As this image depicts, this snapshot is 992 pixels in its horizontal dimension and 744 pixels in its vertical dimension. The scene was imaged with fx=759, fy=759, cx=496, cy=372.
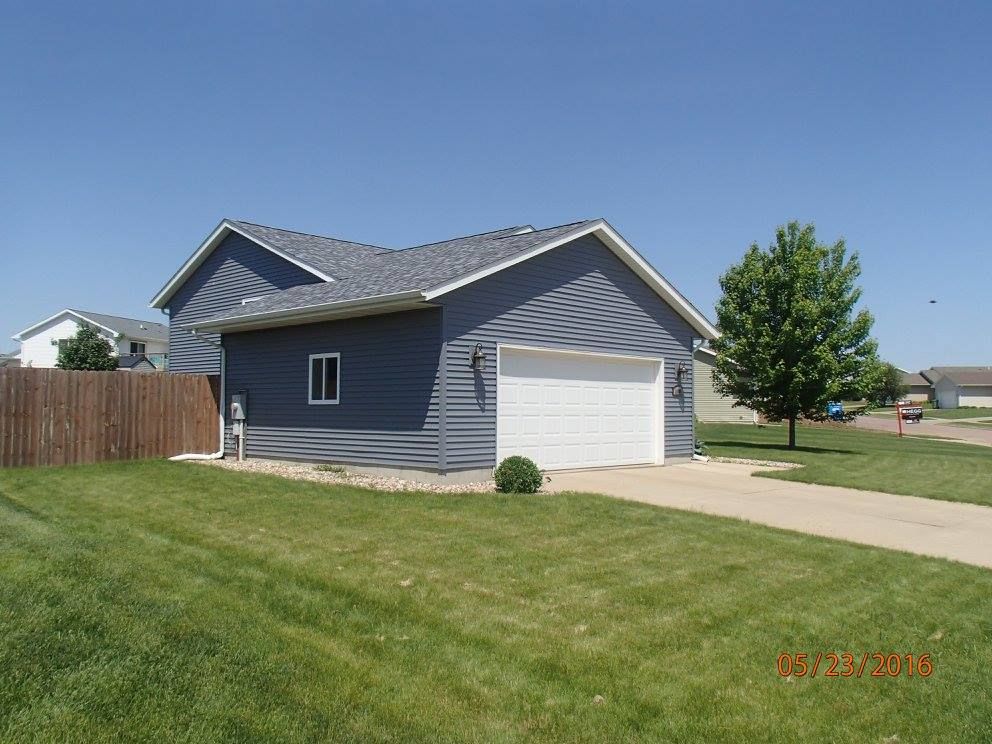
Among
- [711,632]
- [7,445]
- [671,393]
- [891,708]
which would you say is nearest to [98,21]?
[7,445]

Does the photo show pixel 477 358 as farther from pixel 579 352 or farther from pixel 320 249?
pixel 320 249

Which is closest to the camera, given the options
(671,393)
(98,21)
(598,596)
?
(598,596)

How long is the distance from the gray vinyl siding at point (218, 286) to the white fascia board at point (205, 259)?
5.6 inches

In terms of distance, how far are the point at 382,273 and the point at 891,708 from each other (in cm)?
1290

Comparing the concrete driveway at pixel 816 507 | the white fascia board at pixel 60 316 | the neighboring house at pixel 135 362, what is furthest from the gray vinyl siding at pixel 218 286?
the white fascia board at pixel 60 316

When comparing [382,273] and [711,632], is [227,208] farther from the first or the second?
[711,632]

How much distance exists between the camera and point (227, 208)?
20.5 meters

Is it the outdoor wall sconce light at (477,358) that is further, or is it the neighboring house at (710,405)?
the neighboring house at (710,405)

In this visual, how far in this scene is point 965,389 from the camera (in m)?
86.2

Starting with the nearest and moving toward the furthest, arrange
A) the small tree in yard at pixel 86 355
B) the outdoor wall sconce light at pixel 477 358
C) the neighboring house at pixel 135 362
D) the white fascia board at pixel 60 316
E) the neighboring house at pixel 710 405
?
the outdoor wall sconce light at pixel 477 358, the small tree in yard at pixel 86 355, the neighboring house at pixel 710 405, the neighboring house at pixel 135 362, the white fascia board at pixel 60 316

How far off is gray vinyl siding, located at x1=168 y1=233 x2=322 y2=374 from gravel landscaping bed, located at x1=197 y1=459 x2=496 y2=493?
501cm

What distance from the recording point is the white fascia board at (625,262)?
12.5m

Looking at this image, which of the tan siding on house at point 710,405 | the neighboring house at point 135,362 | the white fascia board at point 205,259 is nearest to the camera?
the white fascia board at point 205,259

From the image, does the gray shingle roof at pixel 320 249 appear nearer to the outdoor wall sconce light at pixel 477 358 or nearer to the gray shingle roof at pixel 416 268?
the gray shingle roof at pixel 416 268
